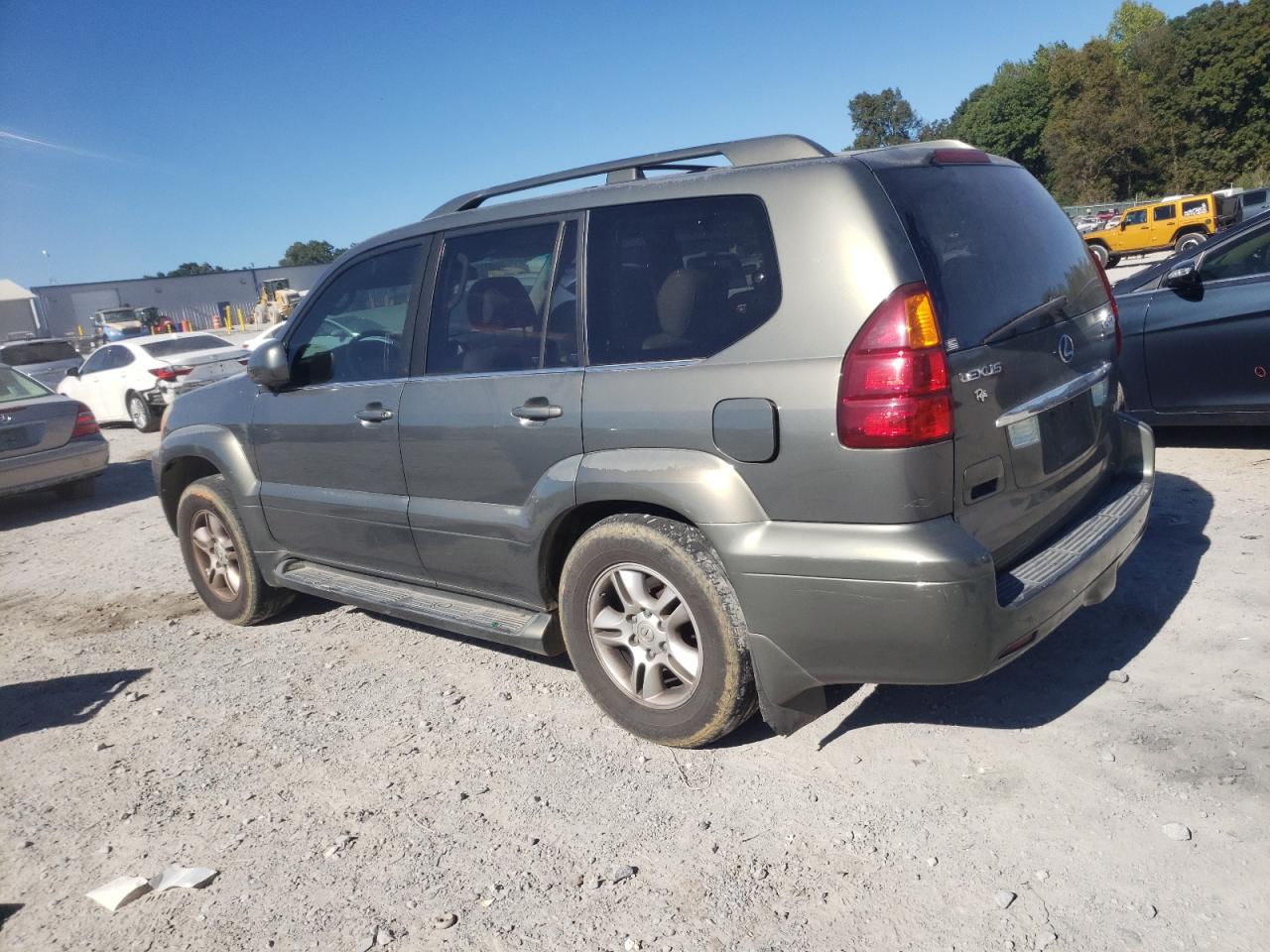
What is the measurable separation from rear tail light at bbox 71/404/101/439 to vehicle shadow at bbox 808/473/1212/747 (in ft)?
30.0

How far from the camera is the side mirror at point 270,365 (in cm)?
447

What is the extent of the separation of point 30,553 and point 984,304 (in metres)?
8.10

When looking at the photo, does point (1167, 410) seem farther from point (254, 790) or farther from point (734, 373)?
point (254, 790)

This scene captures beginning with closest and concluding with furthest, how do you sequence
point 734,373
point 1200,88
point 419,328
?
point 734,373
point 419,328
point 1200,88

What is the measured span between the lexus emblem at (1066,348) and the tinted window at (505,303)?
5.48 feet

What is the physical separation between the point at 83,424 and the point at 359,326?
709 centimetres

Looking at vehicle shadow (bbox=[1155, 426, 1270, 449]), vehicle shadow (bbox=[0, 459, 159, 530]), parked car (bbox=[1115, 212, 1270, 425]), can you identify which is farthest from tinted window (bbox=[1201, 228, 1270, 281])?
vehicle shadow (bbox=[0, 459, 159, 530])

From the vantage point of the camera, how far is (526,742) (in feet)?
11.9

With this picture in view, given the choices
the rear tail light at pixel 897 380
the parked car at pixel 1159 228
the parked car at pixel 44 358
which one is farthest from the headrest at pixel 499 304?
the parked car at pixel 1159 228

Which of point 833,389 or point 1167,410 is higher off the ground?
point 833,389

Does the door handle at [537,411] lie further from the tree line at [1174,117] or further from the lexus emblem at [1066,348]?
the tree line at [1174,117]

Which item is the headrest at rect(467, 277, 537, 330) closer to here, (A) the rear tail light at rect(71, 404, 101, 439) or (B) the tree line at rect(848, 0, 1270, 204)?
(A) the rear tail light at rect(71, 404, 101, 439)

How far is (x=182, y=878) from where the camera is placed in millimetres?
2965

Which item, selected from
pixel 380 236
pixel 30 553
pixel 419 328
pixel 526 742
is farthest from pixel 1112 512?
pixel 30 553
